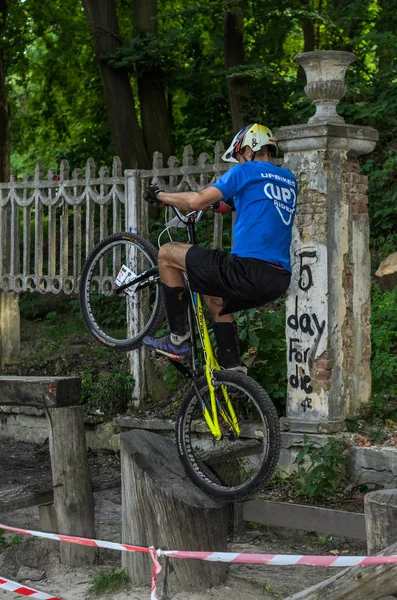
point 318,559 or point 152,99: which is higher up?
point 152,99

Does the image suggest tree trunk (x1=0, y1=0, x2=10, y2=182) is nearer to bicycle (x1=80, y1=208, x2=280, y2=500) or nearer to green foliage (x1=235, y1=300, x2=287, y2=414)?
green foliage (x1=235, y1=300, x2=287, y2=414)

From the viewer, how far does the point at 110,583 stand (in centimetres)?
586

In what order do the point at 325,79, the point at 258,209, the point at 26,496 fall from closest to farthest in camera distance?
the point at 258,209 → the point at 26,496 → the point at 325,79

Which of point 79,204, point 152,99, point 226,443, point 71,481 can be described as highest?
point 152,99

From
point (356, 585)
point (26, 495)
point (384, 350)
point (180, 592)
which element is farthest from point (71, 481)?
point (384, 350)

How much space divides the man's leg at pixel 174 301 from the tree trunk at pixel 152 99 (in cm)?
915

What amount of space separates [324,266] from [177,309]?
6.89 feet

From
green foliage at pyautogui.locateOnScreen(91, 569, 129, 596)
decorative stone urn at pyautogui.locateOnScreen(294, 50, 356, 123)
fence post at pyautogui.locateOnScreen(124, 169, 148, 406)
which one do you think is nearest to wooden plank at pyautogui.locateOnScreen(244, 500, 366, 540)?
green foliage at pyautogui.locateOnScreen(91, 569, 129, 596)

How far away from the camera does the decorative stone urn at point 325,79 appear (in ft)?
25.3

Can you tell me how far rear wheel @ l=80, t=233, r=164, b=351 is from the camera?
21.3 feet

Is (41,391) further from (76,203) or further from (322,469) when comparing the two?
(76,203)

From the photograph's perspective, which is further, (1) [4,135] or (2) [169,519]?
(1) [4,135]

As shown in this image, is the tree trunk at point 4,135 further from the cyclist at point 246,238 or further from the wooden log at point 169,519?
the wooden log at point 169,519

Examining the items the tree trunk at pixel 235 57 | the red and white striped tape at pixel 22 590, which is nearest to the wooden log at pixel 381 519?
the red and white striped tape at pixel 22 590
